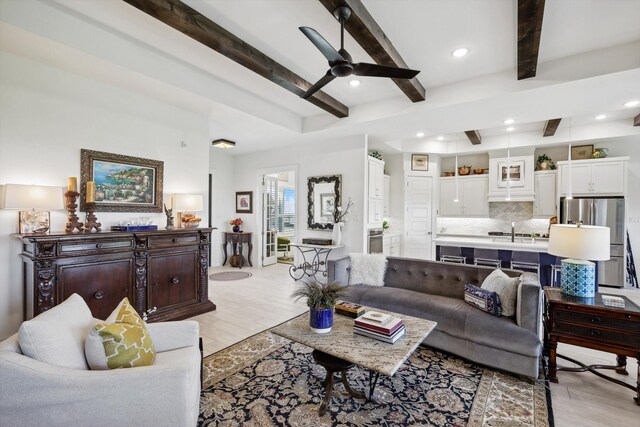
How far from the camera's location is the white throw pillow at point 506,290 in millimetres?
2598

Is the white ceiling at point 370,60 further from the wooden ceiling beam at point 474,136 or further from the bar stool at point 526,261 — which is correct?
the bar stool at point 526,261

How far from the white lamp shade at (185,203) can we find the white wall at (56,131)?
0.67 ft

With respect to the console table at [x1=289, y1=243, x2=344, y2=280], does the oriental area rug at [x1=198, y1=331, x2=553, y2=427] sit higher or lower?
lower

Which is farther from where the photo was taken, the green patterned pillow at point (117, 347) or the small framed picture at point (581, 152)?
the small framed picture at point (581, 152)

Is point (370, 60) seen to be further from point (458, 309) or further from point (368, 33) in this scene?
point (458, 309)

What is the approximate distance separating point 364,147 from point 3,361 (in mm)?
4981

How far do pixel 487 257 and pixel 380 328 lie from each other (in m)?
3.58

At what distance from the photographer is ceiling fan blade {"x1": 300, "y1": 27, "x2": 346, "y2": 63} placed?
79.5 inches

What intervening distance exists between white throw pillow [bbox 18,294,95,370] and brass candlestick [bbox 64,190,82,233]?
1755 mm

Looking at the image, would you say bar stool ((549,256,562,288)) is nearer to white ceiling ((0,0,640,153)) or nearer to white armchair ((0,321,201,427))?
white ceiling ((0,0,640,153))

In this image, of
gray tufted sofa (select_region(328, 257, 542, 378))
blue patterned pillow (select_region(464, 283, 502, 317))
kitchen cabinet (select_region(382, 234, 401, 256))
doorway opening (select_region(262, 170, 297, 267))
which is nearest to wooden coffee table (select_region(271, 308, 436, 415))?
gray tufted sofa (select_region(328, 257, 542, 378))

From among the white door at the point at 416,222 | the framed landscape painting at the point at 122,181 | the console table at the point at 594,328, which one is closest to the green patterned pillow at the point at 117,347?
the framed landscape painting at the point at 122,181

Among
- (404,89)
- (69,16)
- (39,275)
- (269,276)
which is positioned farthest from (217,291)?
(404,89)

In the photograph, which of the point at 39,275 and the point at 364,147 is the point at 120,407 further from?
the point at 364,147
